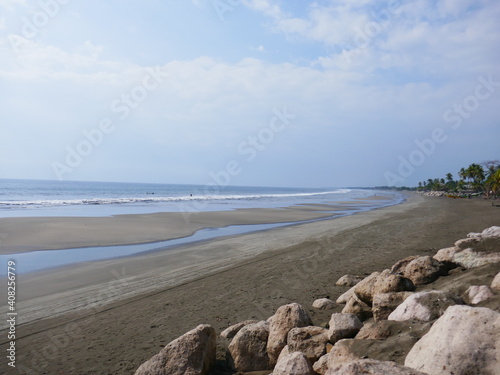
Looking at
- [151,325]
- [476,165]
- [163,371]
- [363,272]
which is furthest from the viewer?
[476,165]

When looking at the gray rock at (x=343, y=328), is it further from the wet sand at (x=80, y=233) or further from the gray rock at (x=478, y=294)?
the wet sand at (x=80, y=233)

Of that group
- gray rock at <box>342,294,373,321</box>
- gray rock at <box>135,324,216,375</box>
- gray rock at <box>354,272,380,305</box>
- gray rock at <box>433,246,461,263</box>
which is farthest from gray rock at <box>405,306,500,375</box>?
gray rock at <box>433,246,461,263</box>

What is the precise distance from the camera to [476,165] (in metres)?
97.7

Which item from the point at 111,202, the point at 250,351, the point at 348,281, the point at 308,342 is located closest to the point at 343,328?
the point at 308,342

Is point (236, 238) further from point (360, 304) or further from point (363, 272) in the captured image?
point (360, 304)

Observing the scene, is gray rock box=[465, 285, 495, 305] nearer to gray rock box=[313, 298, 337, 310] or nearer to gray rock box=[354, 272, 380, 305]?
gray rock box=[354, 272, 380, 305]

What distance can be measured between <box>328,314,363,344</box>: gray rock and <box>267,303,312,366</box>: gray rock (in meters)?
0.51

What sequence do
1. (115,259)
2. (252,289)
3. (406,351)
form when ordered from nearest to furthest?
(406,351)
(252,289)
(115,259)

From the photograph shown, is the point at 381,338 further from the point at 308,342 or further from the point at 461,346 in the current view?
the point at 461,346

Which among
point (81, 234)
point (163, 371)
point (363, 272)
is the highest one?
point (81, 234)

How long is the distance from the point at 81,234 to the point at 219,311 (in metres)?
13.2

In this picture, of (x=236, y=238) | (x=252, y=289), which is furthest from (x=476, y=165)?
(x=252, y=289)

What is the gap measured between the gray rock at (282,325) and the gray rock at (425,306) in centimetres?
128

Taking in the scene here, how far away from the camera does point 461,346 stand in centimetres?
316
